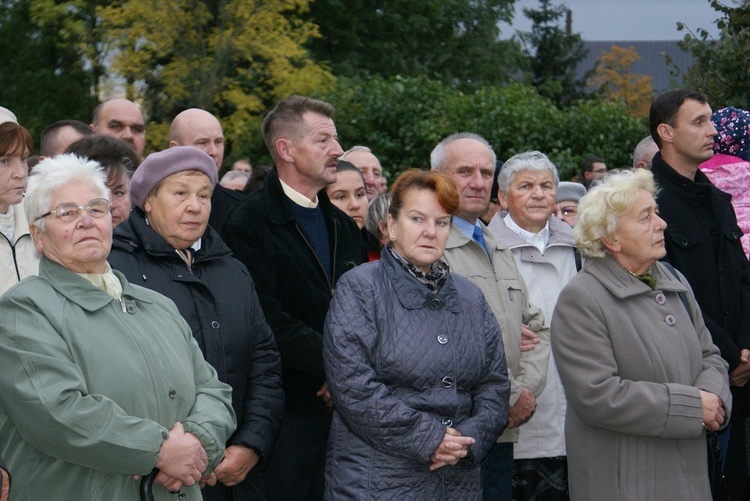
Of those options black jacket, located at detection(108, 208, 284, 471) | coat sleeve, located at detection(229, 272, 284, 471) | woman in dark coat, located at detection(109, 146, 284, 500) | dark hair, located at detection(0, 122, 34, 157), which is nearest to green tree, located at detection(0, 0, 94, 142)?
dark hair, located at detection(0, 122, 34, 157)

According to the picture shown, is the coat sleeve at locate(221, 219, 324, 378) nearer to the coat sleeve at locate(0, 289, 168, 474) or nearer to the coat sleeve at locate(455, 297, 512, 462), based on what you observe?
the coat sleeve at locate(455, 297, 512, 462)

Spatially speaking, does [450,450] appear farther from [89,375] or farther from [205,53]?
[205,53]

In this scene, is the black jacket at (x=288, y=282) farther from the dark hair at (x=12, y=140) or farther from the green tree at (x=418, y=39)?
the green tree at (x=418, y=39)

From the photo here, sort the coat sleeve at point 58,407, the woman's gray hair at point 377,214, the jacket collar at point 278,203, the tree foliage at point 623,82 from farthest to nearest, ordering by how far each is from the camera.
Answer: the tree foliage at point 623,82, the woman's gray hair at point 377,214, the jacket collar at point 278,203, the coat sleeve at point 58,407

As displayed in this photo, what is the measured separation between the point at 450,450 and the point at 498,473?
1.06 m

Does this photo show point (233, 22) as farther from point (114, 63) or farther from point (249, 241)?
point (249, 241)

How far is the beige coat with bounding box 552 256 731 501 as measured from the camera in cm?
453

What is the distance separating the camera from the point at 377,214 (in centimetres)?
612

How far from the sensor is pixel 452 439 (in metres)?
4.18

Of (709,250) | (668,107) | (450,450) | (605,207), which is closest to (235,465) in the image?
(450,450)

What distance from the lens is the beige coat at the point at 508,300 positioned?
17.1ft

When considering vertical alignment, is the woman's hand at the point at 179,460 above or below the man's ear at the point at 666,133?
below

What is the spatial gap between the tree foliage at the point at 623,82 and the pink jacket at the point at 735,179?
87.0 feet

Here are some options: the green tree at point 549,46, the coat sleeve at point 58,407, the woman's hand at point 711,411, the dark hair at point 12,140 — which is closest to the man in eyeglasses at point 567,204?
the woman's hand at point 711,411
